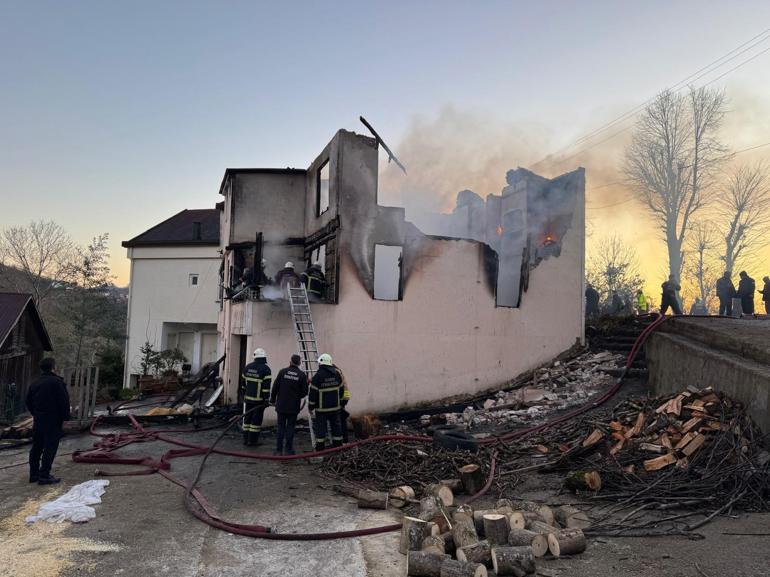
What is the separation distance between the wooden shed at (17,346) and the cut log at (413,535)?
1391 cm

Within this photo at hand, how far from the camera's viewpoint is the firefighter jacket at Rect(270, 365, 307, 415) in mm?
8617

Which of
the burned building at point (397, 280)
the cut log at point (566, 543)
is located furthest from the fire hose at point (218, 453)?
the burned building at point (397, 280)

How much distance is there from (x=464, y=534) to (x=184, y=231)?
2616 cm

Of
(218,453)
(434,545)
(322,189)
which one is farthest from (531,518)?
(322,189)

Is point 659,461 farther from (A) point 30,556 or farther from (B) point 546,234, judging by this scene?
(B) point 546,234

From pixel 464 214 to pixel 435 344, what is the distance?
6322mm

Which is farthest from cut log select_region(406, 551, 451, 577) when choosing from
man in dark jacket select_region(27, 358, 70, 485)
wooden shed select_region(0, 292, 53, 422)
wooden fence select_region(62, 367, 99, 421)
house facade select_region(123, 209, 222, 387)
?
house facade select_region(123, 209, 222, 387)

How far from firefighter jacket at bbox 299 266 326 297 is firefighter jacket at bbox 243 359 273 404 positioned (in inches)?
132

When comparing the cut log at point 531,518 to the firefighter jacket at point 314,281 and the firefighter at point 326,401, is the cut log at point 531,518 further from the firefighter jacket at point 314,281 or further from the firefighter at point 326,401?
the firefighter jacket at point 314,281

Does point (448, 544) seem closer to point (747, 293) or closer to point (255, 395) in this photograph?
point (255, 395)

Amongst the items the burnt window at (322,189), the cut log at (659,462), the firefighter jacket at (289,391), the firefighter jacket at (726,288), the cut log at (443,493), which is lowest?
the cut log at (443,493)

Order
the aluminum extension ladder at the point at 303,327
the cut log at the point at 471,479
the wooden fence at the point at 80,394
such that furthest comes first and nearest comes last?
1. the wooden fence at the point at 80,394
2. the aluminum extension ladder at the point at 303,327
3. the cut log at the point at 471,479

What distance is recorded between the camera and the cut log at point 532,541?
4.52 m

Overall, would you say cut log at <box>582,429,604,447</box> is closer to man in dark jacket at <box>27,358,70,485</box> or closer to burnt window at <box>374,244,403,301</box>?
burnt window at <box>374,244,403,301</box>
